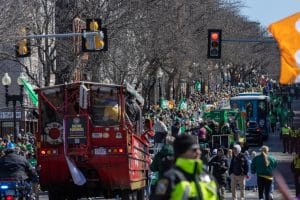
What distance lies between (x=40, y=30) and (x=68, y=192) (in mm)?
21530

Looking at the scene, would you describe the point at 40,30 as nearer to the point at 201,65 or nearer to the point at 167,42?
the point at 167,42

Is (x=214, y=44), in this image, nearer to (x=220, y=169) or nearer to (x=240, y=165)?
(x=240, y=165)

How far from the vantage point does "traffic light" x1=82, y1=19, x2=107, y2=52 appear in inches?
1303

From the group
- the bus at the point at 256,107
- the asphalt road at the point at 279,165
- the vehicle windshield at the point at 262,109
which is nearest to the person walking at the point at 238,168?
the asphalt road at the point at 279,165

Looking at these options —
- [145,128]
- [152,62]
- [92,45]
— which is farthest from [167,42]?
[145,128]

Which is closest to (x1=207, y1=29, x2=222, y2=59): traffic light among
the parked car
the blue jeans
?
the blue jeans

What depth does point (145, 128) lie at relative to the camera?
85.6ft

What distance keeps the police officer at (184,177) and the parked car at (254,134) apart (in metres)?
44.6

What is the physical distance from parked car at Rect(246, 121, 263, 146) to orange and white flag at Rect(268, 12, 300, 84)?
134 ft

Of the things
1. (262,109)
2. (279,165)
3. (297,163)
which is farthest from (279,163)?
(262,109)

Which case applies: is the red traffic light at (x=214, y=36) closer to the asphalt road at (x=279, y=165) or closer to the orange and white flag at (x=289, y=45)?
the asphalt road at (x=279, y=165)

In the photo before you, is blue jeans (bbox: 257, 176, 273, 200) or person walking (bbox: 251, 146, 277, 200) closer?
person walking (bbox: 251, 146, 277, 200)

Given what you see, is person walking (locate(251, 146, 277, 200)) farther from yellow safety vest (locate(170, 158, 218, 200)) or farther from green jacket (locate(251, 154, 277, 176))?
yellow safety vest (locate(170, 158, 218, 200))

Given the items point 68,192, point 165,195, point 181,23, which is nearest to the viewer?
point 165,195
